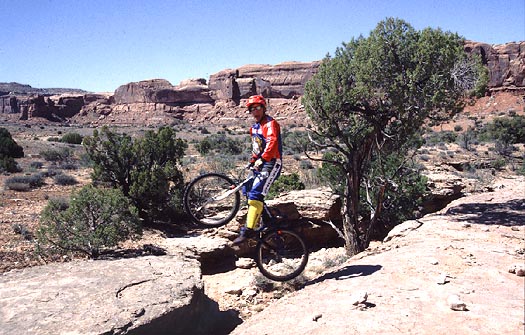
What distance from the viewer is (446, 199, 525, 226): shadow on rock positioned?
9.47 metres

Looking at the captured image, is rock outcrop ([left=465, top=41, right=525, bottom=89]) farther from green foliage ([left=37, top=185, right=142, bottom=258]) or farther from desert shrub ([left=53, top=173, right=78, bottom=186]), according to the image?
green foliage ([left=37, top=185, right=142, bottom=258])

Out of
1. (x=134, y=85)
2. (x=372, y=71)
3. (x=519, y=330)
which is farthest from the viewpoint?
(x=134, y=85)

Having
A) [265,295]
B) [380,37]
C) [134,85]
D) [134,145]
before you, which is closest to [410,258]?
[265,295]

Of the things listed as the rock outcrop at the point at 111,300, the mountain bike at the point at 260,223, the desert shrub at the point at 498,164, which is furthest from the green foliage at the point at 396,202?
the desert shrub at the point at 498,164

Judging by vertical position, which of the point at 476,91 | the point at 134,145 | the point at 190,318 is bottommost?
the point at 190,318

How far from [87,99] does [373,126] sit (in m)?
90.7

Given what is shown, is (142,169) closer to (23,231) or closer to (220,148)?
(23,231)

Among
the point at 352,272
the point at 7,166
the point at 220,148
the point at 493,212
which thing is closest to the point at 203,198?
the point at 352,272

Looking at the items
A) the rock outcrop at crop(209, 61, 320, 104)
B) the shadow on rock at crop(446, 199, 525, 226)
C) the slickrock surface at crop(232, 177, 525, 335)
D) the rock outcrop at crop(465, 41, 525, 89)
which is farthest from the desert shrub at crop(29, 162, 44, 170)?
the rock outcrop at crop(465, 41, 525, 89)

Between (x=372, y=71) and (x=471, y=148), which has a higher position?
(x=372, y=71)

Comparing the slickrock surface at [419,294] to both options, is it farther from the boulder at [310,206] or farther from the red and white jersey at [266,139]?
the boulder at [310,206]

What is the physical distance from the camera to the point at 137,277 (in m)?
6.15

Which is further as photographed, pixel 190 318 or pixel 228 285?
pixel 228 285

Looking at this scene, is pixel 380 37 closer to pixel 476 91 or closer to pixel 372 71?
pixel 372 71
